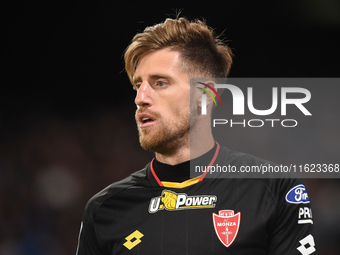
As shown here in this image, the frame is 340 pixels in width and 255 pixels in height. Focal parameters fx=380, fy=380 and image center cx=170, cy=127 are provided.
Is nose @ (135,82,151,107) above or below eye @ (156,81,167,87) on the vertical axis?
below

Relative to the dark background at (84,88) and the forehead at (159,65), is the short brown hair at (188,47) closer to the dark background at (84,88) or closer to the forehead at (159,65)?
the forehead at (159,65)

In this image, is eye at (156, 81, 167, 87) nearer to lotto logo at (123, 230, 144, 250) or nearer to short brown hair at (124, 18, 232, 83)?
short brown hair at (124, 18, 232, 83)

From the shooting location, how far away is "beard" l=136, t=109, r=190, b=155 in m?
1.95

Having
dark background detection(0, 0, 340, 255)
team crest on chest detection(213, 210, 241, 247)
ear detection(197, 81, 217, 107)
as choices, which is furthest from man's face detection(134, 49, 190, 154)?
dark background detection(0, 0, 340, 255)

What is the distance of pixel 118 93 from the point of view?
16.3ft

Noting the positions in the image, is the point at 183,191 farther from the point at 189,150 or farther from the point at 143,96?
the point at 143,96

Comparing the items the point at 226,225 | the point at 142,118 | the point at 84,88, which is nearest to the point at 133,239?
the point at 226,225

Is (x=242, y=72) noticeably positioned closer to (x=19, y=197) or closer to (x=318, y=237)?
(x=318, y=237)

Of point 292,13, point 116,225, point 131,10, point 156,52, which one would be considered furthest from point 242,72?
point 116,225

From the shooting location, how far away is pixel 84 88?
4.89 meters

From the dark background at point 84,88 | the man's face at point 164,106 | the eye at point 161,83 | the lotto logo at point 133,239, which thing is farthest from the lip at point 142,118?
the dark background at point 84,88

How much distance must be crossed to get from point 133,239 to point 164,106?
0.69 meters

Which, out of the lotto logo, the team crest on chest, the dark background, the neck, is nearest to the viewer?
the team crest on chest

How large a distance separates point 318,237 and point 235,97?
2.42 m
